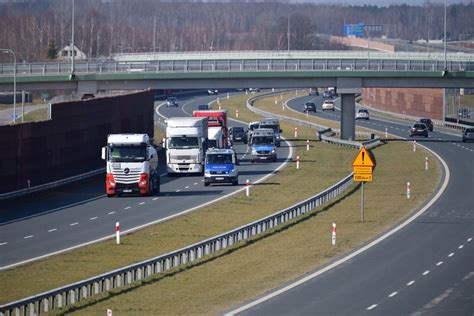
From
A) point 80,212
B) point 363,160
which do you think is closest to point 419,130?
point 80,212

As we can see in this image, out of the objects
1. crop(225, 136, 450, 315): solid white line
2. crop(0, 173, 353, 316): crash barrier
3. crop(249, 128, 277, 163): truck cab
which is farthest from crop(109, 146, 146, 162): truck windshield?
crop(249, 128, 277, 163): truck cab

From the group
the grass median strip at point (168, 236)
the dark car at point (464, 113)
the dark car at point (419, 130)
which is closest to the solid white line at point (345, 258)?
the grass median strip at point (168, 236)

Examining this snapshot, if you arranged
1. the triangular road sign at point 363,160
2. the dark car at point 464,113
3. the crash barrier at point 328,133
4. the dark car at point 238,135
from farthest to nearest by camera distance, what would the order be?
1. the dark car at point 464,113
2. the dark car at point 238,135
3. the crash barrier at point 328,133
4. the triangular road sign at point 363,160

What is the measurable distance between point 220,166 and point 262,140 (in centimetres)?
1659

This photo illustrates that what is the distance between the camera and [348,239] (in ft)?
151

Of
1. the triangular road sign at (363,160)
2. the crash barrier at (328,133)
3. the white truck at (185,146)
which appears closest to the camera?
the triangular road sign at (363,160)

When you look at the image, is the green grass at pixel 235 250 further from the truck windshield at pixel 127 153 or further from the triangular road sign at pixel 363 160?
the truck windshield at pixel 127 153

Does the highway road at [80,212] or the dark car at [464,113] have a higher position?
the dark car at [464,113]

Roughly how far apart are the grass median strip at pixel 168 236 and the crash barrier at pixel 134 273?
65.8 inches

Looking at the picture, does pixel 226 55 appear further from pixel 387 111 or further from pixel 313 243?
pixel 313 243

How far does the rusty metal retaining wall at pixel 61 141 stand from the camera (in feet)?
208

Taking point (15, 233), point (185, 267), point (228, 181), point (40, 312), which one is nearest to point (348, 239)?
point (185, 267)

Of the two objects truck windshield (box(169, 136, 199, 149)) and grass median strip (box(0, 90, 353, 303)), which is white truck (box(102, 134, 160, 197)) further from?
truck windshield (box(169, 136, 199, 149))

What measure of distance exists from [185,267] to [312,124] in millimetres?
84574
